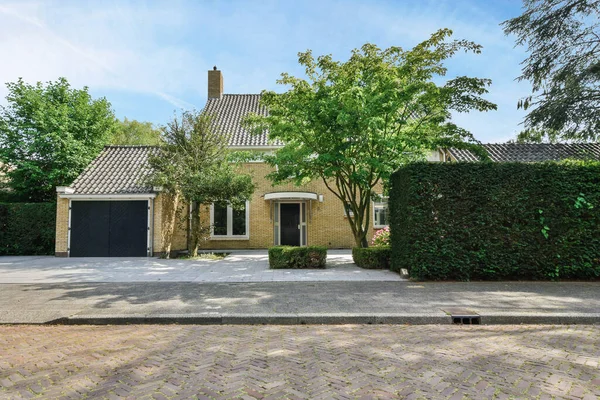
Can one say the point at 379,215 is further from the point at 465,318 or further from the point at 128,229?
the point at 465,318

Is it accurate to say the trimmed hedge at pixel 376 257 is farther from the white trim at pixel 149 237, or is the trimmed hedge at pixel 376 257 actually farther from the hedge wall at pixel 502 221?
the white trim at pixel 149 237

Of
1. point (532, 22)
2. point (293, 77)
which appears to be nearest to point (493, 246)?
point (293, 77)

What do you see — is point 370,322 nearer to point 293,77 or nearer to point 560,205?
point 560,205

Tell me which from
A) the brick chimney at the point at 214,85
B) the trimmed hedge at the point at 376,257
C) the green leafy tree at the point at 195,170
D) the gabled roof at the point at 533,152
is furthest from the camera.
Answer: the brick chimney at the point at 214,85

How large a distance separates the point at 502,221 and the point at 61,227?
15.7m

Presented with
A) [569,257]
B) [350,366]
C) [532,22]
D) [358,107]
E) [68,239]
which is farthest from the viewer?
[68,239]

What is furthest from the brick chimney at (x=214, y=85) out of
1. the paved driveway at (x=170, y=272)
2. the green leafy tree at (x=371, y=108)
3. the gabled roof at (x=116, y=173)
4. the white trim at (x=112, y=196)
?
the paved driveway at (x=170, y=272)

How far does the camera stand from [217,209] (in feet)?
59.6

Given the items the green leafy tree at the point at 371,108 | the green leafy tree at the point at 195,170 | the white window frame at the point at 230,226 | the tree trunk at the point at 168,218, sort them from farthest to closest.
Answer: the white window frame at the point at 230,226, the tree trunk at the point at 168,218, the green leafy tree at the point at 195,170, the green leafy tree at the point at 371,108

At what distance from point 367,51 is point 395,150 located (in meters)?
2.99

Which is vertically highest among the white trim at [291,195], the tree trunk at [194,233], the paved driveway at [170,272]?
the white trim at [291,195]

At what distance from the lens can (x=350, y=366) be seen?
12.2 feet

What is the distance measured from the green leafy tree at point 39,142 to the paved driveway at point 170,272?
7455mm

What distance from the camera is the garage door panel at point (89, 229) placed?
14.4 metres
